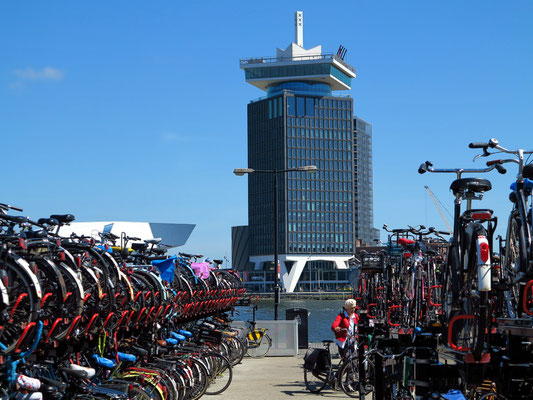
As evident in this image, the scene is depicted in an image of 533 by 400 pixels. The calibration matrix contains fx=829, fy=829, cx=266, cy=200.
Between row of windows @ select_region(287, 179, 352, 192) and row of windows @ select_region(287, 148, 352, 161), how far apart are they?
462cm

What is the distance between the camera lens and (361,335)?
8.99 metres

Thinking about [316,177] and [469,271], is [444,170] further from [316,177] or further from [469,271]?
[316,177]

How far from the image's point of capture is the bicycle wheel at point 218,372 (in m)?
13.2

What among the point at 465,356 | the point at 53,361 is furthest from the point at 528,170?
the point at 53,361

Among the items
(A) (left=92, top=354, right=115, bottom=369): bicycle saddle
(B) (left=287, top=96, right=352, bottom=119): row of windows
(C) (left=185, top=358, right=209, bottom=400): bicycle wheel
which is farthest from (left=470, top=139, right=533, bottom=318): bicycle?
(B) (left=287, top=96, right=352, bottom=119): row of windows

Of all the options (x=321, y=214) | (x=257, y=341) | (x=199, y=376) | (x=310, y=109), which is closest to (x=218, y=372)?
(x=199, y=376)

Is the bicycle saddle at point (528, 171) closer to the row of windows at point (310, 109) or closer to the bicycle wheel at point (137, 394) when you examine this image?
the bicycle wheel at point (137, 394)

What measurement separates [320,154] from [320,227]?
44.7ft

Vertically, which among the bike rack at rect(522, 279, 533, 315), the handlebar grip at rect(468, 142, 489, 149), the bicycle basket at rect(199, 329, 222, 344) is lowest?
the bicycle basket at rect(199, 329, 222, 344)

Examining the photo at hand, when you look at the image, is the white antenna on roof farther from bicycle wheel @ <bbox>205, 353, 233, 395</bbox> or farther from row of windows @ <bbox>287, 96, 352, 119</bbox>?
bicycle wheel @ <bbox>205, 353, 233, 395</bbox>

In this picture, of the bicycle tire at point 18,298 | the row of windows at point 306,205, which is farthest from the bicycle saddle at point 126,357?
the row of windows at point 306,205

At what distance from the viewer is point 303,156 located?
152750 mm

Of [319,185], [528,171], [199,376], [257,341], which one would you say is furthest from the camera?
[319,185]

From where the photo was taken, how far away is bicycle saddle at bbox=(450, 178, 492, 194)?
7.36m
